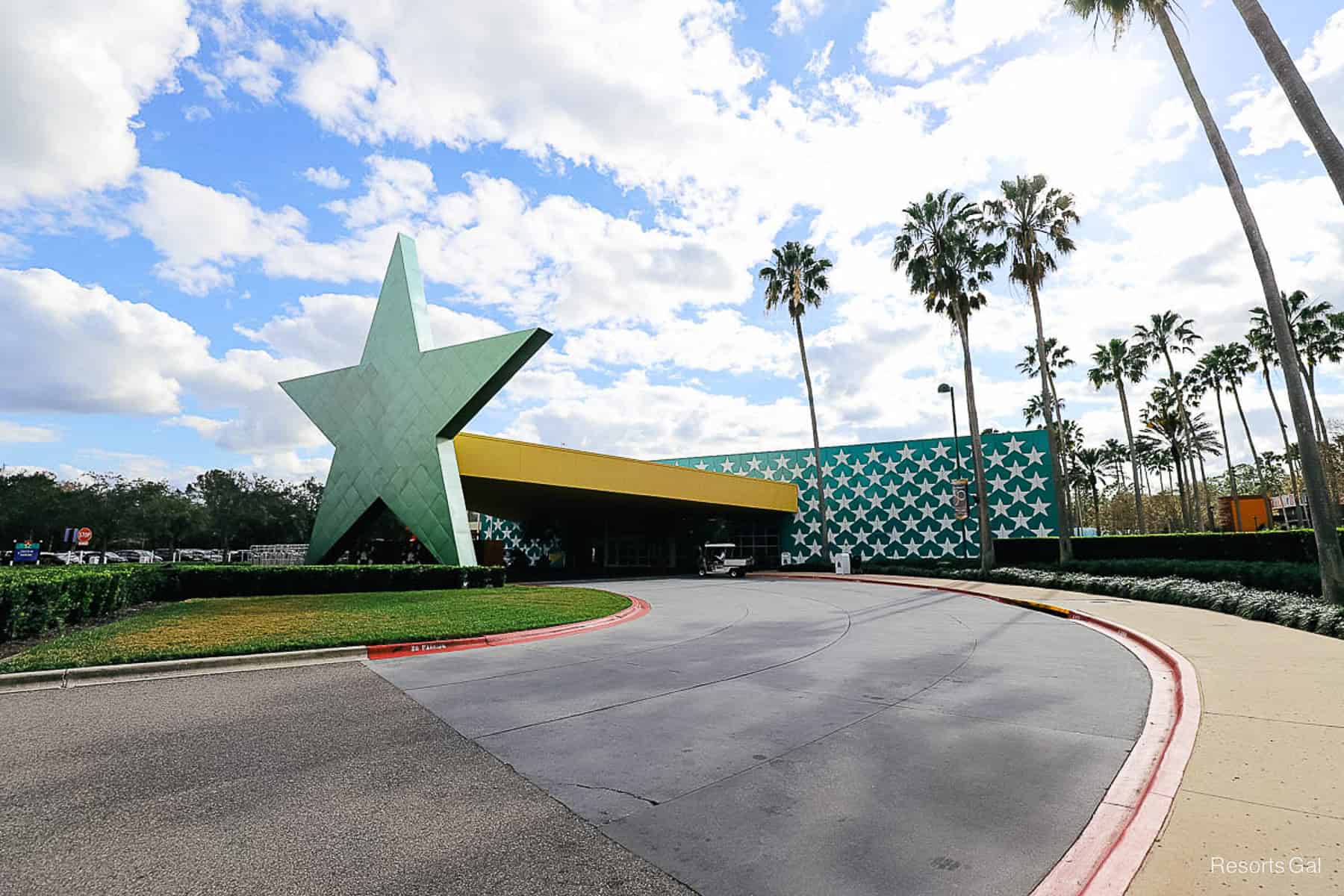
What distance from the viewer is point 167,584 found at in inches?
706

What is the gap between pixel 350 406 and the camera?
27.3m

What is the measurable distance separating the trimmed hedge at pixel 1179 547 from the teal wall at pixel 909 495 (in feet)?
9.86

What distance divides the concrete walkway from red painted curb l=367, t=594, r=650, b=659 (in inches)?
380

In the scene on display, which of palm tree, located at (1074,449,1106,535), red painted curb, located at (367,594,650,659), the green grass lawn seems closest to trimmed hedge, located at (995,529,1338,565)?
red painted curb, located at (367,594,650,659)

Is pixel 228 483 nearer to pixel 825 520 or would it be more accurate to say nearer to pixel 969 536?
pixel 825 520

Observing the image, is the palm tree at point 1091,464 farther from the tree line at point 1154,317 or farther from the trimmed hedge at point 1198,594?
the trimmed hedge at point 1198,594

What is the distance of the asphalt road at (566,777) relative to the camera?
3.59 meters

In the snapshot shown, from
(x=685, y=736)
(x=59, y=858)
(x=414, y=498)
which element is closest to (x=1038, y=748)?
(x=685, y=736)

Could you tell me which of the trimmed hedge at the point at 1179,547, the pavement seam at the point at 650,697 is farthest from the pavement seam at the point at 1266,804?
the trimmed hedge at the point at 1179,547

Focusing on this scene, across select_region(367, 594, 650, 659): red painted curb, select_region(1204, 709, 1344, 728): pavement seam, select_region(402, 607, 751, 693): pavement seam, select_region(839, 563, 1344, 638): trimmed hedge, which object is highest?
select_region(839, 563, 1344, 638): trimmed hedge

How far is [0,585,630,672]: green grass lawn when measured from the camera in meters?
9.34

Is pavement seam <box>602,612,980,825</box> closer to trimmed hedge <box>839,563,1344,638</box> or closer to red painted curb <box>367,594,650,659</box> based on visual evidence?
red painted curb <box>367,594,650,659</box>

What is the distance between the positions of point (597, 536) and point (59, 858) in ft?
153

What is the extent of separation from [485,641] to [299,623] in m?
3.85
